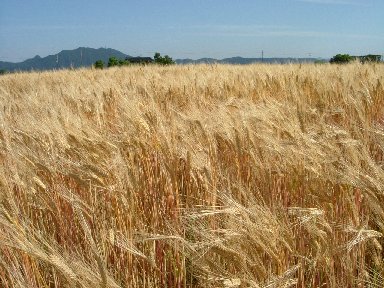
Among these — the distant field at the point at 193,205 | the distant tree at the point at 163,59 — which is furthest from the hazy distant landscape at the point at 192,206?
the distant tree at the point at 163,59

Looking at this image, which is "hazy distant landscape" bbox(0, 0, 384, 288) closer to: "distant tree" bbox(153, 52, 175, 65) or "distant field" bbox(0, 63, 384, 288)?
"distant field" bbox(0, 63, 384, 288)

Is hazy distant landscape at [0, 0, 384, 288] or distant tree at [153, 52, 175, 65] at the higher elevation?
distant tree at [153, 52, 175, 65]

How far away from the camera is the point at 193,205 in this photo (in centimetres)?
133

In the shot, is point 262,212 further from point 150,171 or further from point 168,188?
point 150,171

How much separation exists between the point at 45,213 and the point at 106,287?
88cm

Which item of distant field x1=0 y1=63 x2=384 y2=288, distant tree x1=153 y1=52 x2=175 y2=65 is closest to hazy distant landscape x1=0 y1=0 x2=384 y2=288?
distant field x1=0 y1=63 x2=384 y2=288

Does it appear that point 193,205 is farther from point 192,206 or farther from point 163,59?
point 163,59

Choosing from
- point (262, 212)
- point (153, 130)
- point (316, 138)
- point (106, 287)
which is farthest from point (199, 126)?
point (106, 287)

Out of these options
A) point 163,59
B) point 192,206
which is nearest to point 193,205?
point 192,206

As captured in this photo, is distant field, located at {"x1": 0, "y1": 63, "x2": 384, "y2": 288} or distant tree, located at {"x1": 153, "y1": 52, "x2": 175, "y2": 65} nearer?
distant field, located at {"x1": 0, "y1": 63, "x2": 384, "y2": 288}

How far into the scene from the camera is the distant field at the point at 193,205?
97 cm

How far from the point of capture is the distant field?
0.97m

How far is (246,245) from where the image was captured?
97 cm

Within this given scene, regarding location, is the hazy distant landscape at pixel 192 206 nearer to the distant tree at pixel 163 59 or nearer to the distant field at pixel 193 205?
the distant field at pixel 193 205
